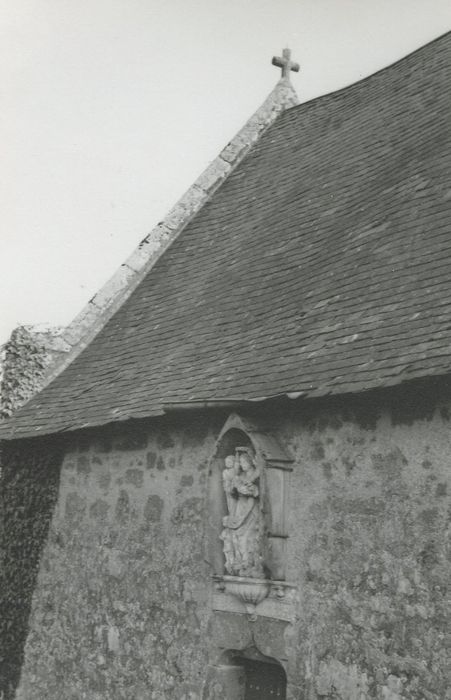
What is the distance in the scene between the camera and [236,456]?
690 centimetres

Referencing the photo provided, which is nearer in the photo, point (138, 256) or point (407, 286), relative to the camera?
point (407, 286)

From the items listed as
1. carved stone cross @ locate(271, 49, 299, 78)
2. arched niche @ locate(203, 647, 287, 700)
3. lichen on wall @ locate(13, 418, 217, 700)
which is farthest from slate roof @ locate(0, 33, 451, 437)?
arched niche @ locate(203, 647, 287, 700)

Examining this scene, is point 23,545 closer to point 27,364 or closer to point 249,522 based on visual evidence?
point 27,364

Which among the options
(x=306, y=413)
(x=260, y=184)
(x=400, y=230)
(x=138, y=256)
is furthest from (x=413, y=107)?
(x=306, y=413)

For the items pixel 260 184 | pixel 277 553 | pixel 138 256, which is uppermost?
pixel 260 184

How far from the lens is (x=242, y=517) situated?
22.4 feet

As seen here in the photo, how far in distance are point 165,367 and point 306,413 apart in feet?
7.26

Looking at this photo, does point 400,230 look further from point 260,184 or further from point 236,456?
point 260,184

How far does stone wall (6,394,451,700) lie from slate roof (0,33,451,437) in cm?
35

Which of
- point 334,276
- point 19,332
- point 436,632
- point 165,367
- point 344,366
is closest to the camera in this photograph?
point 436,632

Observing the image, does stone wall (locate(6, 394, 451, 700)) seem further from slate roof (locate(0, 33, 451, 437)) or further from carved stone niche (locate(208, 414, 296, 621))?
slate roof (locate(0, 33, 451, 437))

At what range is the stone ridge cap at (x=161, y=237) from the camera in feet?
35.0

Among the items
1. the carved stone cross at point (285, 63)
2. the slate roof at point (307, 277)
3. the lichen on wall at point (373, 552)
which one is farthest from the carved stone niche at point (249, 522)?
the carved stone cross at point (285, 63)

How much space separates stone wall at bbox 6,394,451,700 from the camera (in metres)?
5.46
